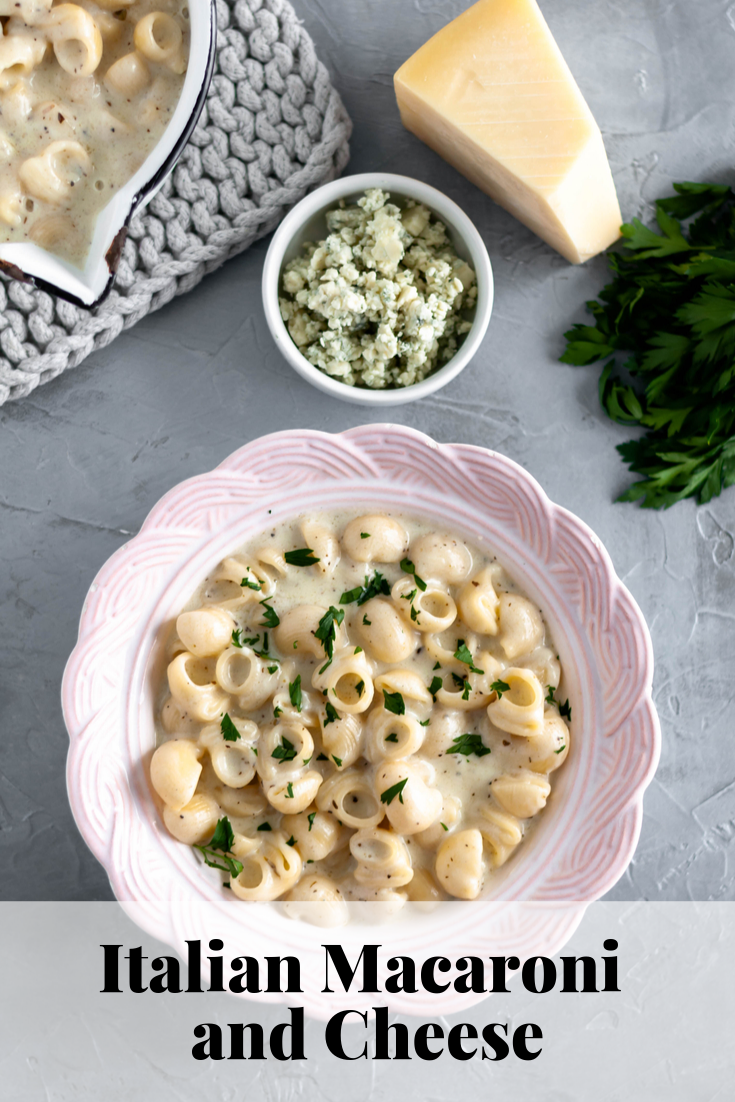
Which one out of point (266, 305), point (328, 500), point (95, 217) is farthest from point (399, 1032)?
point (95, 217)

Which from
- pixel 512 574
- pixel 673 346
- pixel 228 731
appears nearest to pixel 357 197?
pixel 673 346

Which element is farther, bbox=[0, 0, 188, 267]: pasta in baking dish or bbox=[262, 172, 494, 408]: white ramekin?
bbox=[262, 172, 494, 408]: white ramekin

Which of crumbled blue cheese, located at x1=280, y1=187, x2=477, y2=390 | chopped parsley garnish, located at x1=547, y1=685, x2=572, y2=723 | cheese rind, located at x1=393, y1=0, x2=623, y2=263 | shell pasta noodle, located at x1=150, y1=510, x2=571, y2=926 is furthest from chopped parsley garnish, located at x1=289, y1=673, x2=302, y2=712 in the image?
cheese rind, located at x1=393, y1=0, x2=623, y2=263

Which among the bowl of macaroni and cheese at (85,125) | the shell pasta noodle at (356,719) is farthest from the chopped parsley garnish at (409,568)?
the bowl of macaroni and cheese at (85,125)

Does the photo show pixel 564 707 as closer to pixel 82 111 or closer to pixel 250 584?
pixel 250 584

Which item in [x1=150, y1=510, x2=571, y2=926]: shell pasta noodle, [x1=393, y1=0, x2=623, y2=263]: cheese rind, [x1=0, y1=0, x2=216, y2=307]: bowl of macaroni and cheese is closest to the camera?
[x1=0, y1=0, x2=216, y2=307]: bowl of macaroni and cheese

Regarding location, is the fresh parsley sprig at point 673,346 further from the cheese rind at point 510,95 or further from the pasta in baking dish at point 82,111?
the pasta in baking dish at point 82,111

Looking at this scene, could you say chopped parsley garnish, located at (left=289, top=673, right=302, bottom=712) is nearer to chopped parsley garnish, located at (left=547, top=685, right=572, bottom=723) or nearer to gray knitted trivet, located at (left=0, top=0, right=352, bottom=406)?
chopped parsley garnish, located at (left=547, top=685, right=572, bottom=723)
